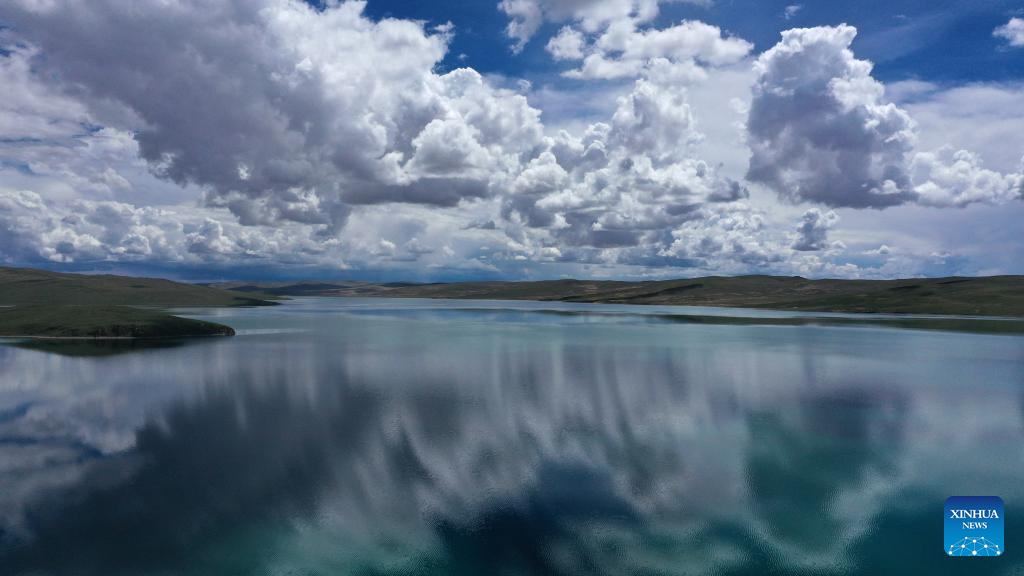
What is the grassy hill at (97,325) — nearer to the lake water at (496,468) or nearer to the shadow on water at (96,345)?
the shadow on water at (96,345)

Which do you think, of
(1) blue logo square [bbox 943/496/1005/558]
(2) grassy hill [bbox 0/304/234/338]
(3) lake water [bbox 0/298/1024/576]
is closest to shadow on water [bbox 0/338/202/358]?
(2) grassy hill [bbox 0/304/234/338]

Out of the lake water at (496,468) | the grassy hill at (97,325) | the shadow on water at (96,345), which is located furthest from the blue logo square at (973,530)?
the grassy hill at (97,325)

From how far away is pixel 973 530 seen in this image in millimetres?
22062

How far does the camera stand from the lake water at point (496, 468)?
68.5 ft

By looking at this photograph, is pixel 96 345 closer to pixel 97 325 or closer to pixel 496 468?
pixel 97 325

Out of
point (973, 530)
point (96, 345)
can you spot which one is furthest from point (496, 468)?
point (96, 345)

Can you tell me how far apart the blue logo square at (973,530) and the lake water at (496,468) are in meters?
0.64

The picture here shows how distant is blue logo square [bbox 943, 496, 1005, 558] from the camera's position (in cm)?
2145

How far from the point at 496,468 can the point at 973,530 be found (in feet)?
62.8

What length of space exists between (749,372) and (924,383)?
1531 cm

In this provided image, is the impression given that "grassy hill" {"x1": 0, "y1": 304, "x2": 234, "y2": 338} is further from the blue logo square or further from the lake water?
the blue logo square

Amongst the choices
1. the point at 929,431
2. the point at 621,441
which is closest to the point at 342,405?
the point at 621,441

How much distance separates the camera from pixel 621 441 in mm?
35094

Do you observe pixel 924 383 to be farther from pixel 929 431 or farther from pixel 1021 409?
pixel 929 431
